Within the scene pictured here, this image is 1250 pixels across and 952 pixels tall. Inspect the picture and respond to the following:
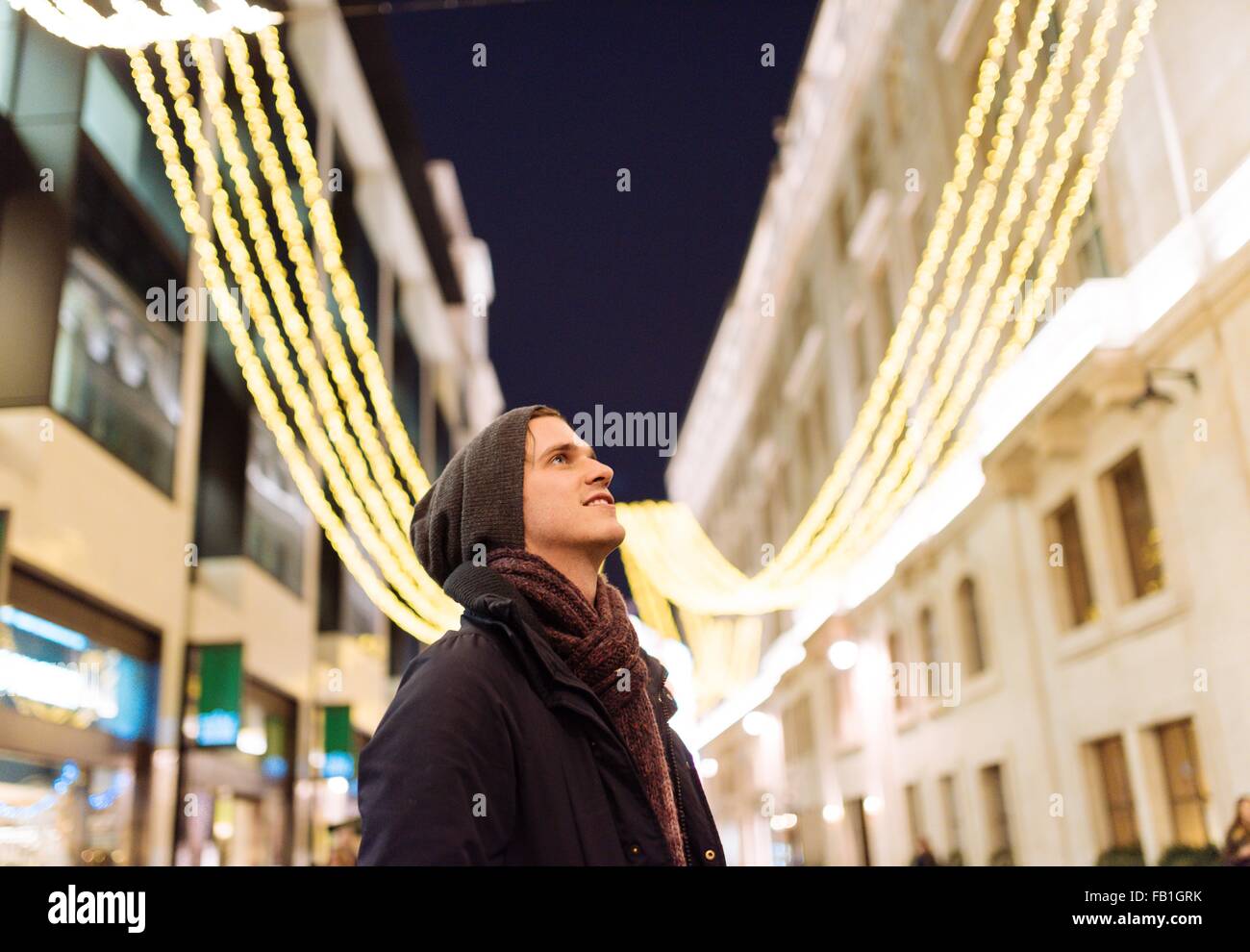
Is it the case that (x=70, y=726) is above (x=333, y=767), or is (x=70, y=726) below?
below

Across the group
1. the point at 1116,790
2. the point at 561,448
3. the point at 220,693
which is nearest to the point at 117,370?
the point at 220,693

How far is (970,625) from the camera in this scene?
17.0 m

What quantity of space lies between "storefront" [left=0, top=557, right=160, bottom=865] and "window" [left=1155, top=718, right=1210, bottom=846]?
32.1 feet

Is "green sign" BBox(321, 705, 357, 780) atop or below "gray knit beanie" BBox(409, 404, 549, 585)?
atop

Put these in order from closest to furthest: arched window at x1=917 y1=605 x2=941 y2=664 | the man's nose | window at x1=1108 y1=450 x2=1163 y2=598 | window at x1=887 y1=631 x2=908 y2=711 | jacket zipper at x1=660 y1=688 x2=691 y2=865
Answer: jacket zipper at x1=660 y1=688 x2=691 y2=865
the man's nose
window at x1=1108 y1=450 x2=1163 y2=598
arched window at x1=917 y1=605 x2=941 y2=664
window at x1=887 y1=631 x2=908 y2=711

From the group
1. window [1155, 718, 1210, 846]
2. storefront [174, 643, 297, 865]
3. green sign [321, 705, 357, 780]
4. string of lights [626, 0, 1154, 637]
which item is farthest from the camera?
green sign [321, 705, 357, 780]

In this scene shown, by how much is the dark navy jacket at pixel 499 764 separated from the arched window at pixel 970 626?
15548 mm

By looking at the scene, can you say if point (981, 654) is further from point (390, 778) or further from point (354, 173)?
point (390, 778)

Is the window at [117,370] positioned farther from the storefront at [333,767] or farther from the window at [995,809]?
the window at [995,809]

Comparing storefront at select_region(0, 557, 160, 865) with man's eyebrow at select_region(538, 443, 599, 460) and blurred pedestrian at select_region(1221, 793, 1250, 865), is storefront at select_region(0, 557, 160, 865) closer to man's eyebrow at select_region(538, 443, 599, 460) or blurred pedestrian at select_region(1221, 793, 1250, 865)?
man's eyebrow at select_region(538, 443, 599, 460)

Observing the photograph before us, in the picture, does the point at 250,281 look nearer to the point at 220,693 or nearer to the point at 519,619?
the point at 220,693

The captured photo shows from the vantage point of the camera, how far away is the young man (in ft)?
5.80

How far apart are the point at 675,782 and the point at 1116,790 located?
12.0 meters

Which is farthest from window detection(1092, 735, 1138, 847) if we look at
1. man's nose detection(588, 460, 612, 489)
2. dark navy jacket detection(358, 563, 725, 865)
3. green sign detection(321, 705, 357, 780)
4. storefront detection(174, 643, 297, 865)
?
dark navy jacket detection(358, 563, 725, 865)
